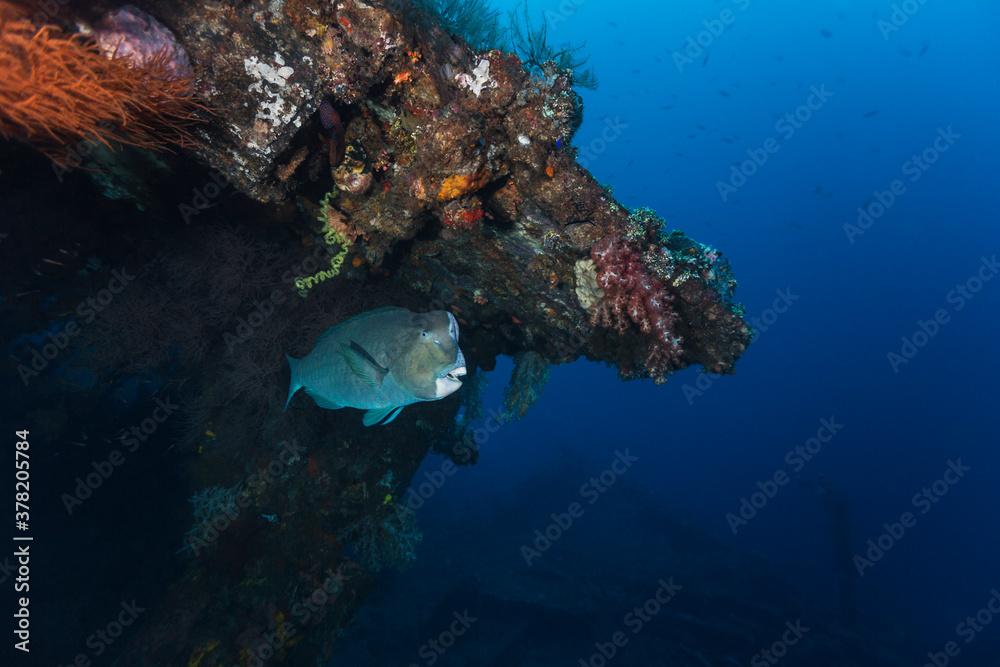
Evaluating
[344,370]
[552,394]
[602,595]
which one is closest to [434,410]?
[344,370]

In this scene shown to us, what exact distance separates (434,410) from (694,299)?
12.7 ft

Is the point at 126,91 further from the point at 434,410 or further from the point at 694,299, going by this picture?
the point at 434,410

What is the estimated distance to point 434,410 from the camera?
6.32 m

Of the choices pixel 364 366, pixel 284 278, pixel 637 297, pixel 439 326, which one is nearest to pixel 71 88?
pixel 364 366

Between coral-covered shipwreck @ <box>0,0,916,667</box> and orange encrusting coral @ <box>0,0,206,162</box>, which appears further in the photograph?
coral-covered shipwreck @ <box>0,0,916,667</box>

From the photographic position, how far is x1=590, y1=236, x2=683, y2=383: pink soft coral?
3.53 m

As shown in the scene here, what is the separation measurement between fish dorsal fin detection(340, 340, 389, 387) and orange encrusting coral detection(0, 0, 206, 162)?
1.62 meters

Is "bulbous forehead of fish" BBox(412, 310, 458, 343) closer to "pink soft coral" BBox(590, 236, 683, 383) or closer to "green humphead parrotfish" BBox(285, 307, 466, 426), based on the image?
"green humphead parrotfish" BBox(285, 307, 466, 426)

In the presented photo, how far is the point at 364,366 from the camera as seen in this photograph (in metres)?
2.86

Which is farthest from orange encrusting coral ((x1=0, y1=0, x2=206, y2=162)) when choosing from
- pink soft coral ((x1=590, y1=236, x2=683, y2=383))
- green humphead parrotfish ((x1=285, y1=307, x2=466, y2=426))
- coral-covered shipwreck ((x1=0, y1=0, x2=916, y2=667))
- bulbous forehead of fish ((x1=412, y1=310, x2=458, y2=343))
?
pink soft coral ((x1=590, y1=236, x2=683, y2=383))

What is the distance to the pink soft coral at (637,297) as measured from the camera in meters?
3.53

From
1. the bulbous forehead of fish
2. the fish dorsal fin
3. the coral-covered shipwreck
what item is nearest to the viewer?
the bulbous forehead of fish

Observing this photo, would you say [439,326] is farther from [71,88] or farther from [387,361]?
[71,88]

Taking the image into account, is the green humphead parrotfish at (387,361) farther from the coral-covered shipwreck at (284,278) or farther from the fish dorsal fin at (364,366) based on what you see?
the coral-covered shipwreck at (284,278)
